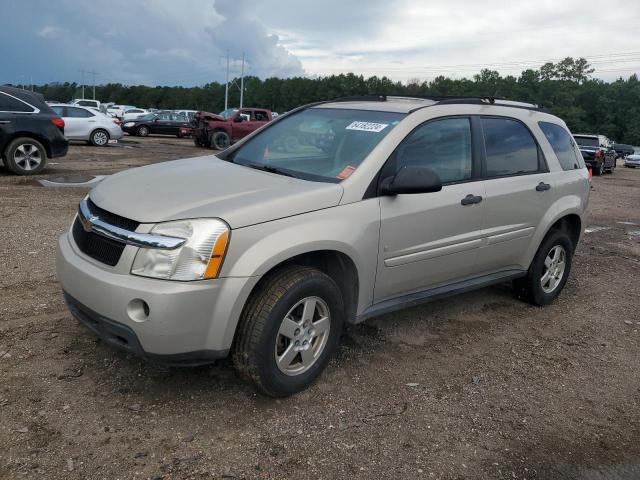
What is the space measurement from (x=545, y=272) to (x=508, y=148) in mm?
1325

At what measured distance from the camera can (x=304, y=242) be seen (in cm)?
318

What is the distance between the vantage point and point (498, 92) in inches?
3504

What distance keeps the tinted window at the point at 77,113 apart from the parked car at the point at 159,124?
9.53 meters

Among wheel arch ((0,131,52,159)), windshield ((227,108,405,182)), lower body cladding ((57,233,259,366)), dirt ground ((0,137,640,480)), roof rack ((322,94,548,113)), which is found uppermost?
roof rack ((322,94,548,113))

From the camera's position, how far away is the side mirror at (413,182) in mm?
3510

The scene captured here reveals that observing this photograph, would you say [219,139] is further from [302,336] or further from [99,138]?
[302,336]

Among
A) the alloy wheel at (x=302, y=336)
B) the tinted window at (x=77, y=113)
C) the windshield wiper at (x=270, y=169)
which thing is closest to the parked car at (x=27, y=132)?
the windshield wiper at (x=270, y=169)

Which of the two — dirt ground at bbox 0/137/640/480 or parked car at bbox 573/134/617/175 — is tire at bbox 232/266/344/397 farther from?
parked car at bbox 573/134/617/175

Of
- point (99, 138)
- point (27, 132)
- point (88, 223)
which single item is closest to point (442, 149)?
point (88, 223)

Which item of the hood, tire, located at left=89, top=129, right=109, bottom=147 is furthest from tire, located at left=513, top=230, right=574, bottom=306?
tire, located at left=89, top=129, right=109, bottom=147

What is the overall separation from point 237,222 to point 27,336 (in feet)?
6.63

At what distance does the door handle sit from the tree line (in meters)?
56.5

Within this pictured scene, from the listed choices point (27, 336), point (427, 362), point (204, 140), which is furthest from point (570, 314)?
point (204, 140)

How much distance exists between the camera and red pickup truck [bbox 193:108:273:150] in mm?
22453
